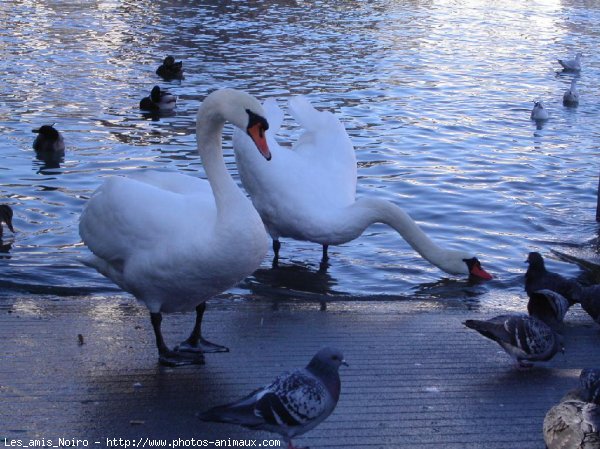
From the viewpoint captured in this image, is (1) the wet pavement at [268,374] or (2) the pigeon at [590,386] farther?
(1) the wet pavement at [268,374]

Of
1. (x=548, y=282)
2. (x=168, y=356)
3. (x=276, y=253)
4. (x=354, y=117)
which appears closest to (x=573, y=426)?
(x=168, y=356)

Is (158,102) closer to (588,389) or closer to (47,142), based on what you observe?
(47,142)

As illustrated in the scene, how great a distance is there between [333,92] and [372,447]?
1262cm

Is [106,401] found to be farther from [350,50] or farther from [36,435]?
[350,50]

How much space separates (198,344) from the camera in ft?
19.9

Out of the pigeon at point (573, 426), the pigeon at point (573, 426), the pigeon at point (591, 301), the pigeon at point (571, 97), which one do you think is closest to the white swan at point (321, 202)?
the pigeon at point (591, 301)

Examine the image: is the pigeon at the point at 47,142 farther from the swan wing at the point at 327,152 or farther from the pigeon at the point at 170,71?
the pigeon at the point at 170,71

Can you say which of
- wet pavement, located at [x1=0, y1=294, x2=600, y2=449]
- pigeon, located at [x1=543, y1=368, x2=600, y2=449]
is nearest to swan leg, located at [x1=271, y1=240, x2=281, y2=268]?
wet pavement, located at [x1=0, y1=294, x2=600, y2=449]

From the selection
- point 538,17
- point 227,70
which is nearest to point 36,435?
point 227,70

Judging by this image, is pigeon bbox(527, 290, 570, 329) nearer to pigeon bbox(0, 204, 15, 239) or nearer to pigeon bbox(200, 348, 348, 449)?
pigeon bbox(200, 348, 348, 449)

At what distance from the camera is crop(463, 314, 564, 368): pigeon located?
19.2ft

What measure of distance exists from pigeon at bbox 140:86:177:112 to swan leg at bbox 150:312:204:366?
370 inches

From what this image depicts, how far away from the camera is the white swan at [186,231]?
17.8 ft

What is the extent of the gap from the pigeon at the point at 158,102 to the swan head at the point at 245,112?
9473 mm
